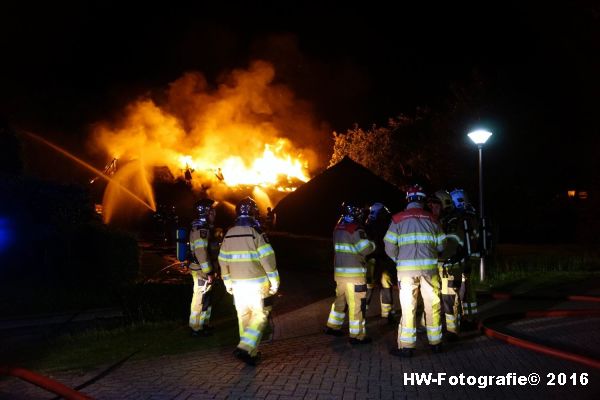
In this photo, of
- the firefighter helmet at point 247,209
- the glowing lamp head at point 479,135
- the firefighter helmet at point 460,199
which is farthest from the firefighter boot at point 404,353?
the glowing lamp head at point 479,135

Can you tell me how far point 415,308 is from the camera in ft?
21.2

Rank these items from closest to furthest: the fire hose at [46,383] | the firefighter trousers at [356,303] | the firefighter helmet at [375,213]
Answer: the fire hose at [46,383], the firefighter trousers at [356,303], the firefighter helmet at [375,213]

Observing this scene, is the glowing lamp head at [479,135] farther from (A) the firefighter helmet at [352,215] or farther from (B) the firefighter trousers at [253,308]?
(B) the firefighter trousers at [253,308]

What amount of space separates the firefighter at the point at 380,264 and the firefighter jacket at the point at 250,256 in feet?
7.68

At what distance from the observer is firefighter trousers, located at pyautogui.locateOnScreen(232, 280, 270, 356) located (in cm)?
624

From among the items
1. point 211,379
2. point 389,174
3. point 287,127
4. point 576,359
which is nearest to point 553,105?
point 389,174

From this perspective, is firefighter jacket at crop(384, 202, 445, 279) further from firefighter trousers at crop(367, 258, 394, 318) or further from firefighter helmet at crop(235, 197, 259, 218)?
firefighter trousers at crop(367, 258, 394, 318)

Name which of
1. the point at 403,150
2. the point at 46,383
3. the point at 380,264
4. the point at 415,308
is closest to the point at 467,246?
the point at 415,308

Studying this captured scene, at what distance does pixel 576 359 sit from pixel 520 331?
1.78m

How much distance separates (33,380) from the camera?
539 centimetres

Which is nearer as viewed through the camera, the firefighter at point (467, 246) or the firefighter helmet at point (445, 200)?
the firefighter at point (467, 246)

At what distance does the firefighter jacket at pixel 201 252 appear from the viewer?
7.71m

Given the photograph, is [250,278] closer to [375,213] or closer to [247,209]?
[247,209]

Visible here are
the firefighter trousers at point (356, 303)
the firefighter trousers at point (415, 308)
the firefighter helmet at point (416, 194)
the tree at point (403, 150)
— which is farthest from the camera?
the tree at point (403, 150)
